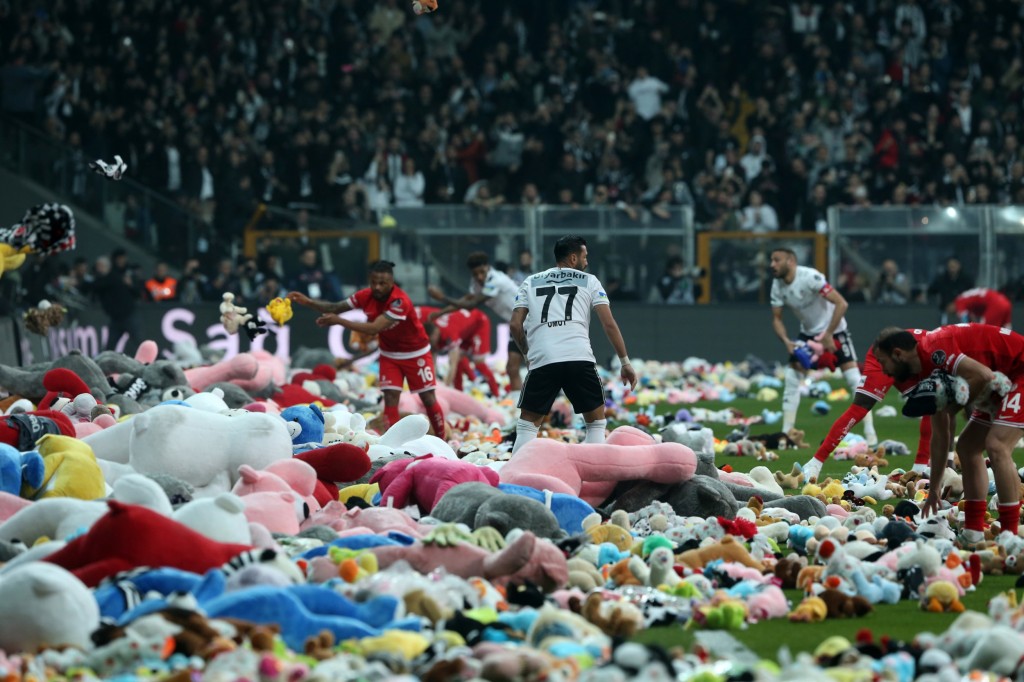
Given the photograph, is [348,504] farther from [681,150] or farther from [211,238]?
[681,150]

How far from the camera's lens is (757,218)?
23.1 m

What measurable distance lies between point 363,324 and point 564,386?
106 inches

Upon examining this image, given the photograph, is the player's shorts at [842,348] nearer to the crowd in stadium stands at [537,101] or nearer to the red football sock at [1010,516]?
the red football sock at [1010,516]

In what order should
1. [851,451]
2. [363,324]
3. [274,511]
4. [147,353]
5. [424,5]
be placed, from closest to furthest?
[274,511], [424,5], [851,451], [363,324], [147,353]

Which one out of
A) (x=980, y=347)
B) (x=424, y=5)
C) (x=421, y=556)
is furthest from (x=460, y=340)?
(x=421, y=556)

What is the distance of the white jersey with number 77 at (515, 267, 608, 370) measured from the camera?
410 inches

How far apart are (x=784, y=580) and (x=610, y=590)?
89 centimetres

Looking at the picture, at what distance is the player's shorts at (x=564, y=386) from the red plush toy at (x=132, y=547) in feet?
15.4

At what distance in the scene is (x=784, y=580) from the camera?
688cm

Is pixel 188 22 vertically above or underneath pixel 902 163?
above

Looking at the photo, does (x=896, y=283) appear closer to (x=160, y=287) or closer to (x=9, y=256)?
(x=160, y=287)

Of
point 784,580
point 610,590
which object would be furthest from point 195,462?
point 784,580

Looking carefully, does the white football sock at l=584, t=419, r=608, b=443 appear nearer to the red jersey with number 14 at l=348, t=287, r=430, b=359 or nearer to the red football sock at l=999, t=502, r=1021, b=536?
the red jersey with number 14 at l=348, t=287, r=430, b=359

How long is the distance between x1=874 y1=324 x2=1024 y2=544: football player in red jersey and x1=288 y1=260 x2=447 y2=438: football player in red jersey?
576cm
